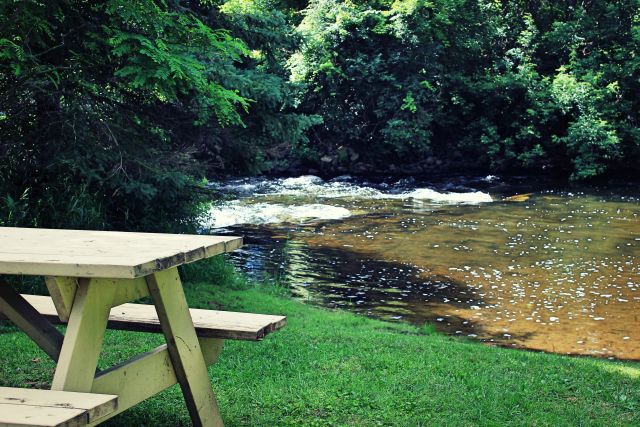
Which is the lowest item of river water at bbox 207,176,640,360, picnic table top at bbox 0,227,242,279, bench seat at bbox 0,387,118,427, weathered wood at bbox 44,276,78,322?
river water at bbox 207,176,640,360

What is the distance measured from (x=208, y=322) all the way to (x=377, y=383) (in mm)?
1422

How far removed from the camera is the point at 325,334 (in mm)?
6023

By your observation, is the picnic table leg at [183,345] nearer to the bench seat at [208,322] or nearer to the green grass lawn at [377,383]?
the bench seat at [208,322]

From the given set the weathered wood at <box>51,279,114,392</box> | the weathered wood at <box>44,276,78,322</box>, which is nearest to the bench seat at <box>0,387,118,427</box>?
the weathered wood at <box>51,279,114,392</box>

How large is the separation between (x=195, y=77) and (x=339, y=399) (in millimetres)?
3537

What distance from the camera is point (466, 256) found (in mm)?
12008

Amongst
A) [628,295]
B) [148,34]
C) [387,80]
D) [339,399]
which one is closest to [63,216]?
[148,34]

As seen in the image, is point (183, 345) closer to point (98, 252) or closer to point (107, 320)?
point (107, 320)

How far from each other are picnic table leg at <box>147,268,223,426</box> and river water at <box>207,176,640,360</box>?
4719 mm

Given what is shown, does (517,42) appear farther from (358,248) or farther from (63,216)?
(63,216)

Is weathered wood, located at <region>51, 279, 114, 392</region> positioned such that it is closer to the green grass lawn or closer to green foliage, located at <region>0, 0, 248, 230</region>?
the green grass lawn

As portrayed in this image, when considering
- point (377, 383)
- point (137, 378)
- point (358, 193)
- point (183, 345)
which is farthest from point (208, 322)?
point (358, 193)

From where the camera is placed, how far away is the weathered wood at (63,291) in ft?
10.4

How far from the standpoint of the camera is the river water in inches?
328
